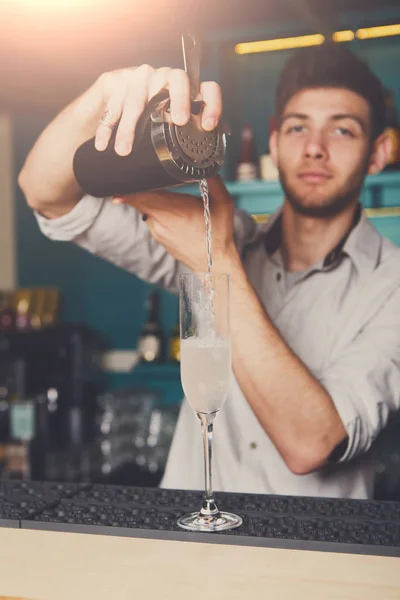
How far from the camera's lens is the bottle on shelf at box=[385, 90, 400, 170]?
234 centimetres

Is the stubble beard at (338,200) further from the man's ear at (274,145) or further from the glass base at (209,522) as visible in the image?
the glass base at (209,522)

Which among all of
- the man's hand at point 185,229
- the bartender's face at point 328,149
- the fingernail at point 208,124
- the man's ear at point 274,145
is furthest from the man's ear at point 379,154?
the fingernail at point 208,124

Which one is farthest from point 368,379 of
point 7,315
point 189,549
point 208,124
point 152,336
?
point 7,315

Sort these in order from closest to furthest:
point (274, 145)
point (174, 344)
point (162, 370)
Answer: point (274, 145)
point (162, 370)
point (174, 344)

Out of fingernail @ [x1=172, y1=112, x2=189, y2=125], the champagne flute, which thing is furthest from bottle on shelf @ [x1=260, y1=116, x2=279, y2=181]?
the champagne flute

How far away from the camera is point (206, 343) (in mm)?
1193

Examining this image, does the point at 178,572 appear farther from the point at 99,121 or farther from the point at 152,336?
the point at 152,336

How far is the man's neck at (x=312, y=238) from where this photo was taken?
6.84 ft

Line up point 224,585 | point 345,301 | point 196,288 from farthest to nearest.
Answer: point 345,301
point 196,288
point 224,585

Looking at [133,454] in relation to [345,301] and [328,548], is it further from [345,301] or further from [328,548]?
[328,548]

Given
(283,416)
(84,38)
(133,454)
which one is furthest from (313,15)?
(133,454)

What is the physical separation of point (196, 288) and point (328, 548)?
41 centimetres

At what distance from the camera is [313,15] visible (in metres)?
2.23

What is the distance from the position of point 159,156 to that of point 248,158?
1116 millimetres
